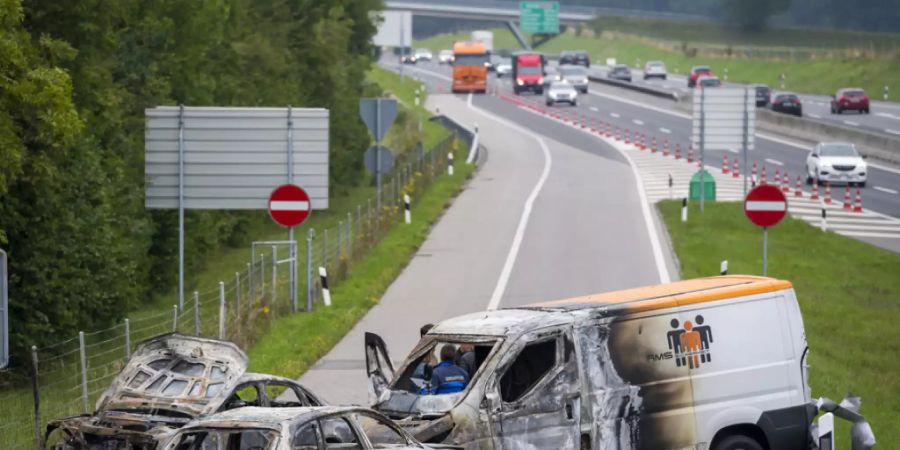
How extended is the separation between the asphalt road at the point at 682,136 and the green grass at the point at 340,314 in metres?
12.7

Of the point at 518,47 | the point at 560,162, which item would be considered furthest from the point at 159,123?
the point at 518,47

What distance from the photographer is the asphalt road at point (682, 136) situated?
50.7 m

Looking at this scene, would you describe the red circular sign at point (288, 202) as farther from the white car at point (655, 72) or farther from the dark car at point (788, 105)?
the white car at point (655, 72)

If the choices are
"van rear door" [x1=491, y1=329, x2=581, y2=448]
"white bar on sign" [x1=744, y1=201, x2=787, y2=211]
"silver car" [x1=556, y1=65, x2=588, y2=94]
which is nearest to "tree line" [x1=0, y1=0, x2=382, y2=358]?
"van rear door" [x1=491, y1=329, x2=581, y2=448]

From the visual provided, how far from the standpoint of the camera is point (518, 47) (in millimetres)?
175250

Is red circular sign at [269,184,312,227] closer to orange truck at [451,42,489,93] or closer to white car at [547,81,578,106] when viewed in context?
white car at [547,81,578,106]

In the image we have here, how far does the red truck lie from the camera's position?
10225 centimetres

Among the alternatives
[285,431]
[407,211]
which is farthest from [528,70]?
[285,431]

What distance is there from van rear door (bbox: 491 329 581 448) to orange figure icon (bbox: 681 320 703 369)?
1.22 meters

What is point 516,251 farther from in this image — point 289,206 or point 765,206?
point 765,206

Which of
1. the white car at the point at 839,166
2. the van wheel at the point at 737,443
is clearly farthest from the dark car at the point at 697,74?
the van wheel at the point at 737,443

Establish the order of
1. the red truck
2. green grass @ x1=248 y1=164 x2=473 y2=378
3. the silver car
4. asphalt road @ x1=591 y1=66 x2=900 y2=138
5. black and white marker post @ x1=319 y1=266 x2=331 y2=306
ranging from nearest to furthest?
green grass @ x1=248 y1=164 x2=473 y2=378 < black and white marker post @ x1=319 y1=266 x2=331 y2=306 < asphalt road @ x1=591 y1=66 x2=900 y2=138 < the silver car < the red truck

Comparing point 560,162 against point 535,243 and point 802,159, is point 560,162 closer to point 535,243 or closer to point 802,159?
point 802,159

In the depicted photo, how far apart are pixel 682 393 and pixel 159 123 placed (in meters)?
14.5
